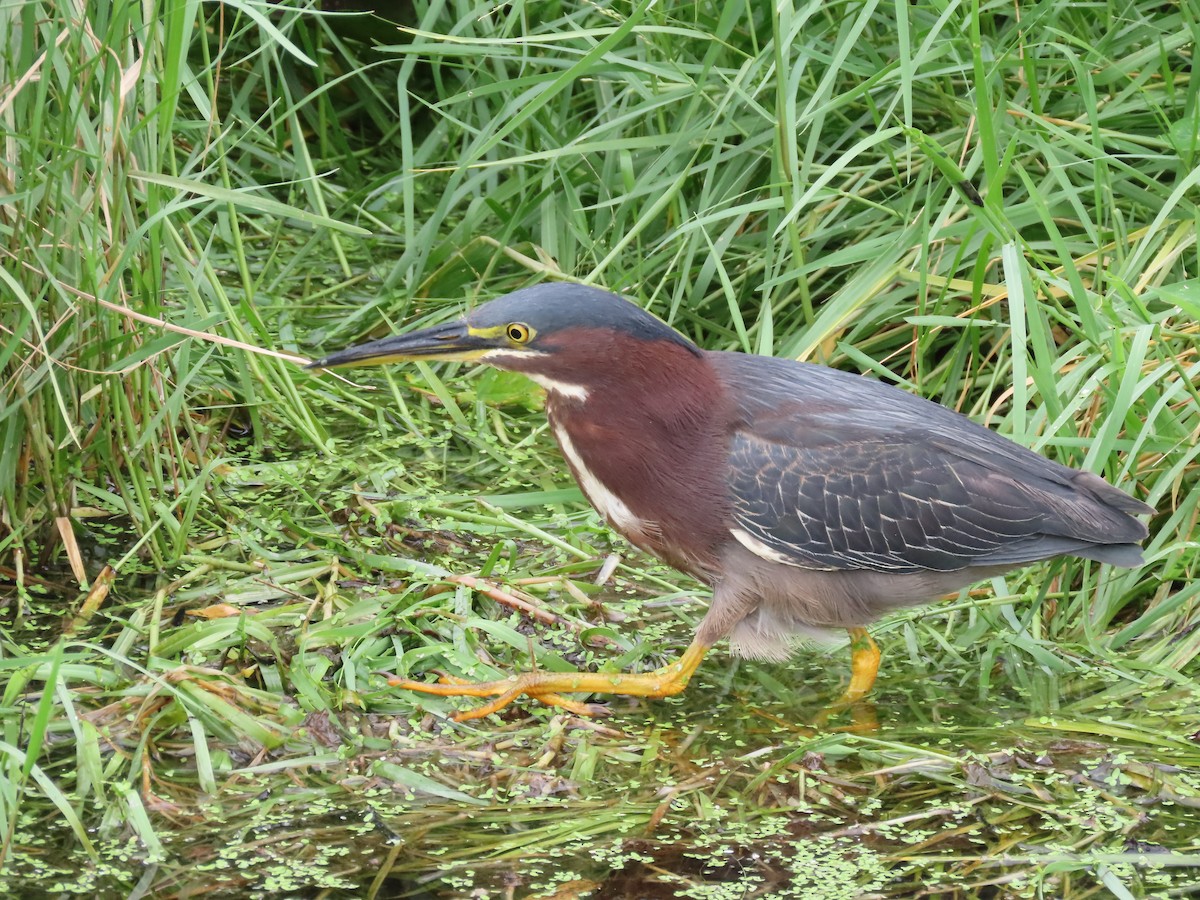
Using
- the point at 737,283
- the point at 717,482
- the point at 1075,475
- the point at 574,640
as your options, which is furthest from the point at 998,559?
the point at 737,283

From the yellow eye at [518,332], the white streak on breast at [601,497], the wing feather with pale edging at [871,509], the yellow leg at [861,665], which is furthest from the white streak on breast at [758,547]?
the yellow eye at [518,332]

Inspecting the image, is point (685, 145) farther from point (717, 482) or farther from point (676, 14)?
point (717, 482)

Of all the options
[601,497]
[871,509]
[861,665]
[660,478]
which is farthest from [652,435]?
[861,665]

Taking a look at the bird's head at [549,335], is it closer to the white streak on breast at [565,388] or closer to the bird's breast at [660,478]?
the white streak on breast at [565,388]

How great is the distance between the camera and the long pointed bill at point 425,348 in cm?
363

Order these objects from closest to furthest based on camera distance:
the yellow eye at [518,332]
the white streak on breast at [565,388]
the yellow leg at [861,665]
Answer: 1. the yellow eye at [518,332]
2. the white streak on breast at [565,388]
3. the yellow leg at [861,665]

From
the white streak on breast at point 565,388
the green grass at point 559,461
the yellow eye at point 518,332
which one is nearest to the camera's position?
the green grass at point 559,461

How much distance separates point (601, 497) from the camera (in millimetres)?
3770

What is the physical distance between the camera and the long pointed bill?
11.9ft

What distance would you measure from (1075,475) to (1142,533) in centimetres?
22

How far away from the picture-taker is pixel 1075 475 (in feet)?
12.4

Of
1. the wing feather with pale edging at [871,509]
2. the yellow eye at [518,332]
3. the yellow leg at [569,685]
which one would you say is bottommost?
the yellow leg at [569,685]

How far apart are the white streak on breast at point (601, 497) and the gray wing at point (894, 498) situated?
0.25 m

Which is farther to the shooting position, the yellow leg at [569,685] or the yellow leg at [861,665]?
the yellow leg at [861,665]
